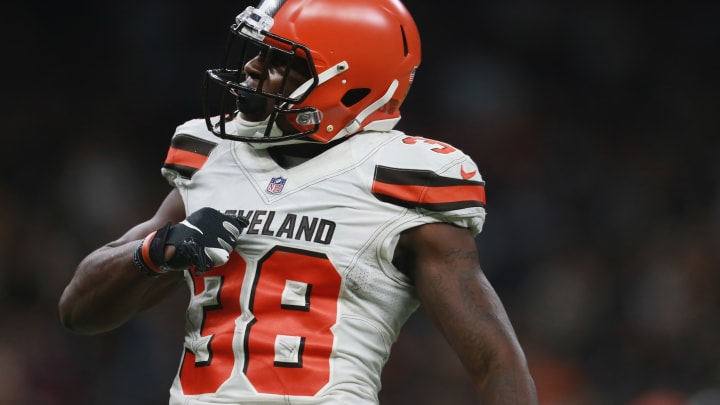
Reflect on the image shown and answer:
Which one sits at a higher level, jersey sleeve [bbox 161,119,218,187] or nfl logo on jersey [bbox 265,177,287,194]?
nfl logo on jersey [bbox 265,177,287,194]

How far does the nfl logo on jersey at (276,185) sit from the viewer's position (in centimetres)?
221

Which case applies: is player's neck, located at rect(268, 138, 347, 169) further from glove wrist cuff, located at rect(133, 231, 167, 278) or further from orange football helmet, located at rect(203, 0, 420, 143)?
glove wrist cuff, located at rect(133, 231, 167, 278)

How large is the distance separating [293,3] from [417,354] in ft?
11.7

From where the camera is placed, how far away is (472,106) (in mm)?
6672

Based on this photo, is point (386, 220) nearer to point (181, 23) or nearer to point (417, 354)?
point (417, 354)

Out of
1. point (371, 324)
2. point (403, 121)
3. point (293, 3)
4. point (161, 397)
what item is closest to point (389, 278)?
point (371, 324)

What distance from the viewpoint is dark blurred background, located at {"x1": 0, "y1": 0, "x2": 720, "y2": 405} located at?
544 cm

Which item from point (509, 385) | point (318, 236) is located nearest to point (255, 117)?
point (318, 236)

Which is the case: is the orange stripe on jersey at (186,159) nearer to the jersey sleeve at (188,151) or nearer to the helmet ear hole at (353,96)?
the jersey sleeve at (188,151)

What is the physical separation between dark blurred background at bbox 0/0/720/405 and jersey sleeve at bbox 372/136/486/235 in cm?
333

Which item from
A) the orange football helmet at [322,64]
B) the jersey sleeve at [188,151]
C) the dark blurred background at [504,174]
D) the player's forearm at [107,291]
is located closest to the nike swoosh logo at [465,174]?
the orange football helmet at [322,64]

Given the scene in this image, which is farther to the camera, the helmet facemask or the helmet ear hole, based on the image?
the helmet ear hole

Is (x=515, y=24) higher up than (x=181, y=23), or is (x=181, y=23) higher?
(x=515, y=24)

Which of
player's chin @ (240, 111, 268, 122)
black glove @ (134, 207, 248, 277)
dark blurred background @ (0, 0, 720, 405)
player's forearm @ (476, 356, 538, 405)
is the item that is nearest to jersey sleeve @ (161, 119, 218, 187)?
player's chin @ (240, 111, 268, 122)
